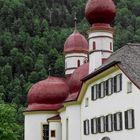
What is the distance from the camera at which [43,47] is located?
148m

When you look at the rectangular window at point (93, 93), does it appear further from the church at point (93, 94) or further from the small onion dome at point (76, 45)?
the small onion dome at point (76, 45)

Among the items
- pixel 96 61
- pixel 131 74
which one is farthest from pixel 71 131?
pixel 131 74

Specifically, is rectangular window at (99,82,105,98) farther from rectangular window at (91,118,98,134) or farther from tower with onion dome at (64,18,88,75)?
tower with onion dome at (64,18,88,75)

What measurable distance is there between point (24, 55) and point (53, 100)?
92897mm

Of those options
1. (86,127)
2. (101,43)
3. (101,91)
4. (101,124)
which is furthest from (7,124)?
(101,43)

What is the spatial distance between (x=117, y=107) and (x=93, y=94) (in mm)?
5305

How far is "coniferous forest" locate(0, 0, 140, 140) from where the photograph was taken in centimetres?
13400

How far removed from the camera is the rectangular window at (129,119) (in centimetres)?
3400

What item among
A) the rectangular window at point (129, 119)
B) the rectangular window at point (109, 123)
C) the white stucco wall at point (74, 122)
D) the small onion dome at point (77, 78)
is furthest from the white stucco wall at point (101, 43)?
the rectangular window at point (129, 119)

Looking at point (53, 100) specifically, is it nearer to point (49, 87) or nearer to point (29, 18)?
point (49, 87)

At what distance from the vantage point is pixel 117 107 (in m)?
36.6

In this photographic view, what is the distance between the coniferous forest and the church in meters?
62.2

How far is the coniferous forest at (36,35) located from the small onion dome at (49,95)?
6153cm

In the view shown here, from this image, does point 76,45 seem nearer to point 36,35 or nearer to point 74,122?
point 74,122
